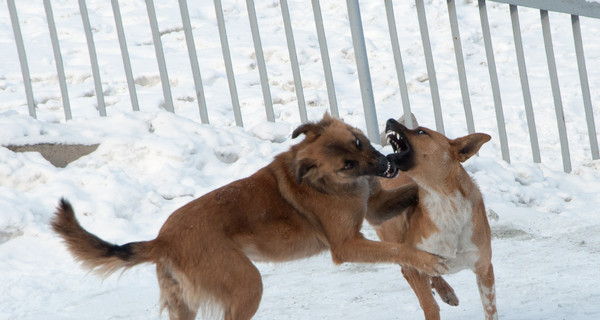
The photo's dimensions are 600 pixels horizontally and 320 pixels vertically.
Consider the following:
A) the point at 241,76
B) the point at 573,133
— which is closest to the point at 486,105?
the point at 573,133

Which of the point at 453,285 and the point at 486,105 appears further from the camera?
the point at 486,105

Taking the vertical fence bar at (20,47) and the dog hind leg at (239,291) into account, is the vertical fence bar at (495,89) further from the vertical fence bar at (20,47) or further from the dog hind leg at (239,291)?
the dog hind leg at (239,291)

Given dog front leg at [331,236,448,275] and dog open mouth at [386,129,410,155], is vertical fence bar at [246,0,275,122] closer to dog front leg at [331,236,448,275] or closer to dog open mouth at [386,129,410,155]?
dog open mouth at [386,129,410,155]

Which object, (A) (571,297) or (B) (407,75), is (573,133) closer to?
(B) (407,75)

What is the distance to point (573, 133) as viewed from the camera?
9805 millimetres

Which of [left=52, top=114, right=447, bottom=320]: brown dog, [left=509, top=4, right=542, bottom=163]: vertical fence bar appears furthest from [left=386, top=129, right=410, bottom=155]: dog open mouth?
[left=509, top=4, right=542, bottom=163]: vertical fence bar

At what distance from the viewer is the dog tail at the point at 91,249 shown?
412cm

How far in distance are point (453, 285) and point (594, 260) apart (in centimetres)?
107

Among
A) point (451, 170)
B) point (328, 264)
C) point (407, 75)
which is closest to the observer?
point (451, 170)

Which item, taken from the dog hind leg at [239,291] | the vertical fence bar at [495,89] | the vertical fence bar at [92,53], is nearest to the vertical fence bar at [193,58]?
the vertical fence bar at [92,53]

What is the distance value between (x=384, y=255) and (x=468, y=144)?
2.77 ft

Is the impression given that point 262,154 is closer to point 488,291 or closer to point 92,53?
point 92,53

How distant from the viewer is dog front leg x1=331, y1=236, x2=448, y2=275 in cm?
455

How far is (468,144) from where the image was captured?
15.8ft
